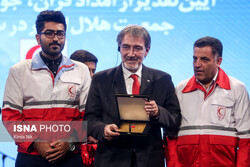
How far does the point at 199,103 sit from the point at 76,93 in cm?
90

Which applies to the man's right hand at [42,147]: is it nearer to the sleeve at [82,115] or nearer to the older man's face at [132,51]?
the sleeve at [82,115]

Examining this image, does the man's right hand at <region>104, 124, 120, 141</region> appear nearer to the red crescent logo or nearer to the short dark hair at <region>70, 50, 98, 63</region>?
the short dark hair at <region>70, 50, 98, 63</region>

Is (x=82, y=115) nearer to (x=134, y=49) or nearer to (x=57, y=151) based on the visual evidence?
(x=57, y=151)

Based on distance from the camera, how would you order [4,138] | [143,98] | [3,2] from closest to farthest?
[143,98]
[4,138]
[3,2]

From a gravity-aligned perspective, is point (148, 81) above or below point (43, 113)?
above

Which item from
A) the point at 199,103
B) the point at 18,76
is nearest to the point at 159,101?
the point at 199,103

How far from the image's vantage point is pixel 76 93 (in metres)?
2.80

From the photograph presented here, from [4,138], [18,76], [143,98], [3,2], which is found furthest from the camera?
[3,2]

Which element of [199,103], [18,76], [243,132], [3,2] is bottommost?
[243,132]

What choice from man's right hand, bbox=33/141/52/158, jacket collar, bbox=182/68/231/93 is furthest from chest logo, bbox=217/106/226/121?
man's right hand, bbox=33/141/52/158

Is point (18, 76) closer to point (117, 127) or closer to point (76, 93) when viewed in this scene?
point (76, 93)

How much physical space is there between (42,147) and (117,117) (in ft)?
1.83

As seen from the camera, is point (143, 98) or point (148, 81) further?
point (148, 81)

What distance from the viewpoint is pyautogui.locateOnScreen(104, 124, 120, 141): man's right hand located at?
2.34 m
